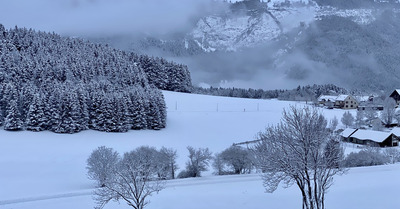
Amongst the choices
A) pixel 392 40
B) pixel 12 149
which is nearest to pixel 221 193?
pixel 12 149

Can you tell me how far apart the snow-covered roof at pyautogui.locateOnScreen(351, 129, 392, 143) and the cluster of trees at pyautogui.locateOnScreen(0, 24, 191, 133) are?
3446 cm

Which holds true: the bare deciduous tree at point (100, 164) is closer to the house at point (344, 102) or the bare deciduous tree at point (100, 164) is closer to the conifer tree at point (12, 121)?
the conifer tree at point (12, 121)

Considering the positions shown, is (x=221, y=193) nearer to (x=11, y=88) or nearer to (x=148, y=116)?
(x=148, y=116)

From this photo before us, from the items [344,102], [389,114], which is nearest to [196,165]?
[389,114]

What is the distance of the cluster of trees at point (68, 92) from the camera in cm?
4840

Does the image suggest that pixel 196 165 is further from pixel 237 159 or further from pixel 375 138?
pixel 375 138

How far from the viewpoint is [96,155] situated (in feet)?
90.9

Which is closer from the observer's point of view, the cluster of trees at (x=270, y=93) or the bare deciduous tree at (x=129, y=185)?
the bare deciduous tree at (x=129, y=185)

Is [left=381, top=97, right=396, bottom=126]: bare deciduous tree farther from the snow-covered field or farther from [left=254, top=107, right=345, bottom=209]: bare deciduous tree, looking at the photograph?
[left=254, top=107, right=345, bottom=209]: bare deciduous tree

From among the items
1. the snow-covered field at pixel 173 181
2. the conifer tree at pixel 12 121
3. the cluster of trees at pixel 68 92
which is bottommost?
the snow-covered field at pixel 173 181

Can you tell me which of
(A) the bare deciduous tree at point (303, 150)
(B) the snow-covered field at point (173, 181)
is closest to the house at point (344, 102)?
(B) the snow-covered field at point (173, 181)

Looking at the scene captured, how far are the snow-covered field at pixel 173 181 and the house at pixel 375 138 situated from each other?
17730mm

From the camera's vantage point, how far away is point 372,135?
161 ft

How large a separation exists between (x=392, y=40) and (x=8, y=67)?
686 ft
